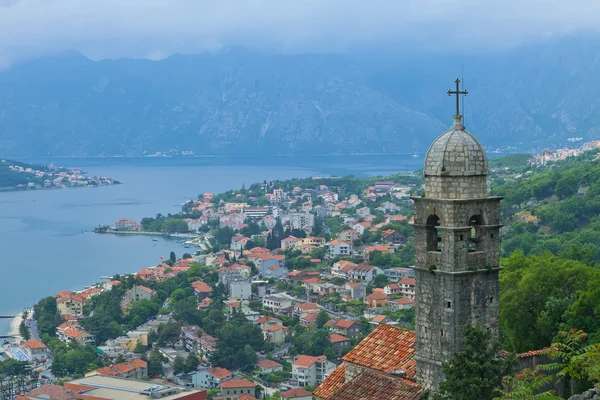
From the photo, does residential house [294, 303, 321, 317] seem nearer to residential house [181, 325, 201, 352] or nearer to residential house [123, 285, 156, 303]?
residential house [181, 325, 201, 352]

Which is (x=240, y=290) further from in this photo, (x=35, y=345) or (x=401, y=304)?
(x=35, y=345)

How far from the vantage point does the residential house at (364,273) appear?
50.8m

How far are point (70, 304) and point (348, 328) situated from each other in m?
16.7

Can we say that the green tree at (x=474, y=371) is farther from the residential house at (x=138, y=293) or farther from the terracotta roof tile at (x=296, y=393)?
the residential house at (x=138, y=293)

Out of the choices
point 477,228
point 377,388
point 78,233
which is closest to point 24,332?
point 377,388

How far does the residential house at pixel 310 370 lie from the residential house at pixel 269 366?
129cm

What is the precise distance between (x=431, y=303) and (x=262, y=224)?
7243 cm

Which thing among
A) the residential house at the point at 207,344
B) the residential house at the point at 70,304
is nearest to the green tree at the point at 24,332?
the residential house at the point at 70,304

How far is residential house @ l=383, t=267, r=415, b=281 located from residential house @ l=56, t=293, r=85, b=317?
15.8 metres

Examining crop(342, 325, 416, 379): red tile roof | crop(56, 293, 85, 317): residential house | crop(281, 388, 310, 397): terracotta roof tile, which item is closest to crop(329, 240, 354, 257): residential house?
crop(56, 293, 85, 317): residential house

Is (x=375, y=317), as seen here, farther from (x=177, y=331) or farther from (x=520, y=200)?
(x=520, y=200)

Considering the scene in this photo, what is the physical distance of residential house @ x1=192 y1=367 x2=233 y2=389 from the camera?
3300cm

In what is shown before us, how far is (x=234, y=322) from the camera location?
39.9 m

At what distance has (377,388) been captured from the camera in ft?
35.8
